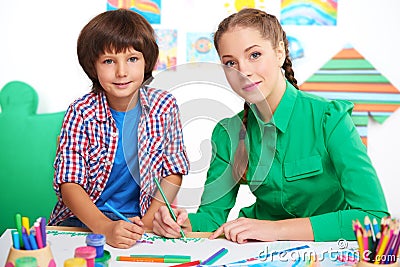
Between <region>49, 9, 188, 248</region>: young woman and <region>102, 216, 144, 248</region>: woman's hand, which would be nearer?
<region>102, 216, 144, 248</region>: woman's hand

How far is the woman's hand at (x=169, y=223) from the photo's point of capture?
1.15 m

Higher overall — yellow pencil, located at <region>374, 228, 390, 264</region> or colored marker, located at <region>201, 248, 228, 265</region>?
yellow pencil, located at <region>374, 228, 390, 264</region>

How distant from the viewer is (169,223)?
115 centimetres

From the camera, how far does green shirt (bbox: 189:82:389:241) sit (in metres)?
1.15

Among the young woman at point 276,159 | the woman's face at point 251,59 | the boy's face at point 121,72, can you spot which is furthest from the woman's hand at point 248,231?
the boy's face at point 121,72

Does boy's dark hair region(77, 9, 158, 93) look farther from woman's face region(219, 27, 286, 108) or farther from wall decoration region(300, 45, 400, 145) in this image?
wall decoration region(300, 45, 400, 145)

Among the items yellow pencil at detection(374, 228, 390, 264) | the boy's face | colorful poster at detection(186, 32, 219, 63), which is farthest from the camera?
colorful poster at detection(186, 32, 219, 63)

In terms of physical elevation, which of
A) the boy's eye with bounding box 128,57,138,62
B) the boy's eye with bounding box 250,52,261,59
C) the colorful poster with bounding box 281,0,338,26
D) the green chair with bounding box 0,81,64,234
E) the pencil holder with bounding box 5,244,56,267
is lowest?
the green chair with bounding box 0,81,64,234

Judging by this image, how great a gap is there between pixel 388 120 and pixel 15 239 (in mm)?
2035

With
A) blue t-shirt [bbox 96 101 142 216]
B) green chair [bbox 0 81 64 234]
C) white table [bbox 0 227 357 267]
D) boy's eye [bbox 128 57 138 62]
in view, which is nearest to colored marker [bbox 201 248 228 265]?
white table [bbox 0 227 357 267]

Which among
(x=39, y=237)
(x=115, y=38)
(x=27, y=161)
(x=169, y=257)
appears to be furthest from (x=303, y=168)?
(x=27, y=161)

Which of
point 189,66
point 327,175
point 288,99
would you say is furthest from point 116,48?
point 327,175

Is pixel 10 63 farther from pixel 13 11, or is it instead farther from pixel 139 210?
pixel 139 210

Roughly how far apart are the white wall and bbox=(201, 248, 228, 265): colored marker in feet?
5.02
